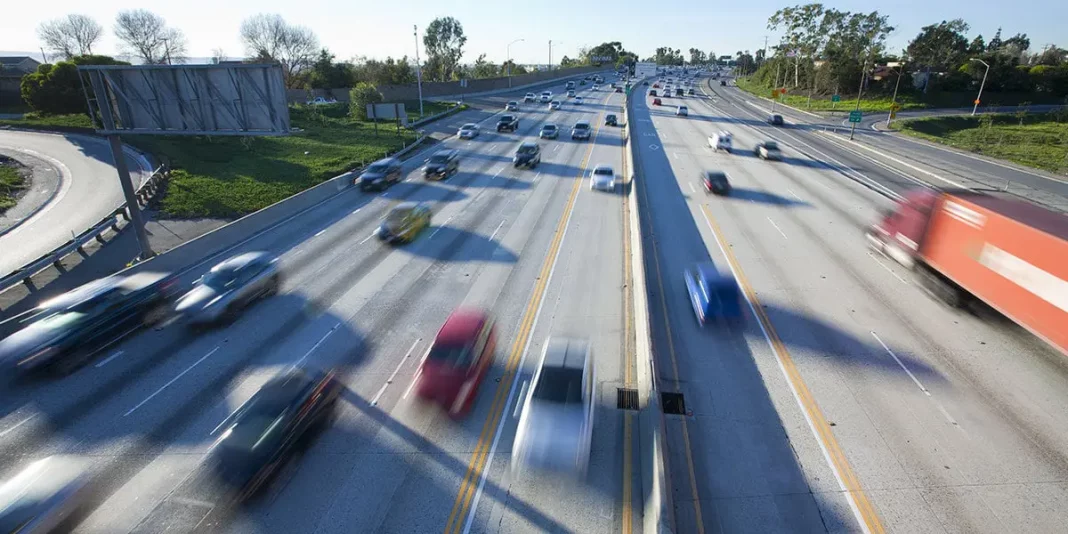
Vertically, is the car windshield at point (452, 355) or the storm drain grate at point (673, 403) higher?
the car windshield at point (452, 355)

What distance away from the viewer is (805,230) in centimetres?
2467

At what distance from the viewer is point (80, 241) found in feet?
70.2

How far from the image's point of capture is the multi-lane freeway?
9531mm

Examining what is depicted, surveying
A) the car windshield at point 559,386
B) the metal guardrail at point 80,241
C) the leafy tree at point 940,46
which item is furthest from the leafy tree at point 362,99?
the leafy tree at point 940,46

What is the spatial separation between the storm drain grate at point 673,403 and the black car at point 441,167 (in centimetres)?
2642

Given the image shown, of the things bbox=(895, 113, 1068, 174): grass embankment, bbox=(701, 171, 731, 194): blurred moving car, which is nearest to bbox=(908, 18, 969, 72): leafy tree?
bbox=(895, 113, 1068, 174): grass embankment

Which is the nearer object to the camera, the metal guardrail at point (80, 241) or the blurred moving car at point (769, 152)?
the metal guardrail at point (80, 241)

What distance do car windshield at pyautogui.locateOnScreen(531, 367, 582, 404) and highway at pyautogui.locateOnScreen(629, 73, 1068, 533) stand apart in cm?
273

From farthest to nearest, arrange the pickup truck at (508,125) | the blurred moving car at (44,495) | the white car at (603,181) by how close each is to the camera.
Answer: the pickup truck at (508,125) → the white car at (603,181) → the blurred moving car at (44,495)

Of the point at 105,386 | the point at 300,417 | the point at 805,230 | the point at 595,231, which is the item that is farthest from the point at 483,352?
the point at 805,230

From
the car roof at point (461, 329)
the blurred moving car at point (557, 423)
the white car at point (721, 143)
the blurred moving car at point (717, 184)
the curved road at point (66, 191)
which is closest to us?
the blurred moving car at point (557, 423)

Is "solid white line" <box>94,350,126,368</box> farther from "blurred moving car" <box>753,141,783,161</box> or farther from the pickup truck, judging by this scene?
the pickup truck

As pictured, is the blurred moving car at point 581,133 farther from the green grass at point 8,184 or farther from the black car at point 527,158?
the green grass at point 8,184

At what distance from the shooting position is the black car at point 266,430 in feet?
31.1
